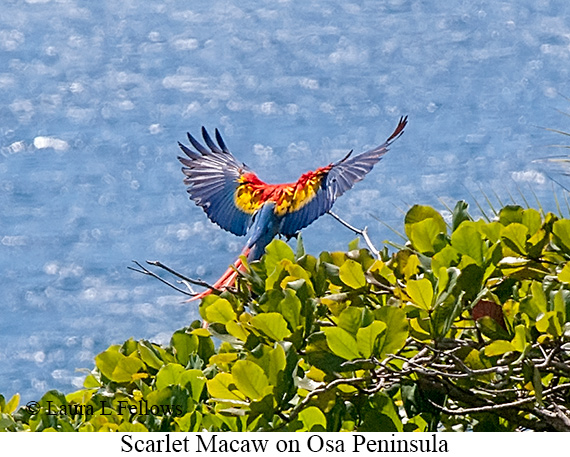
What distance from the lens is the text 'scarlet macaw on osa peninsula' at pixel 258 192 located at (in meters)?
3.10

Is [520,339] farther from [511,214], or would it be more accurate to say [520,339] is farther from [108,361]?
[108,361]

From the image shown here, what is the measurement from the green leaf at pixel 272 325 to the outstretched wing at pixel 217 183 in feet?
6.33

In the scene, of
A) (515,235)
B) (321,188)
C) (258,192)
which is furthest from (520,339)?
(258,192)

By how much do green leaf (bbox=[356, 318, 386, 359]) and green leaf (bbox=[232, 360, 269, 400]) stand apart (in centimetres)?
15

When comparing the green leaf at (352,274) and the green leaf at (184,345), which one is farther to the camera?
the green leaf at (184,345)

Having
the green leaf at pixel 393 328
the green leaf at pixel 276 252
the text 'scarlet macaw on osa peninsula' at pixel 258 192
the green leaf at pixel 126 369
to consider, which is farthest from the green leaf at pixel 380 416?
the text 'scarlet macaw on osa peninsula' at pixel 258 192

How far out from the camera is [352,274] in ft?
4.56

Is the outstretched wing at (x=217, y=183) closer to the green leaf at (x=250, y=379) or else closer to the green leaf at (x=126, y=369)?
the green leaf at (x=126, y=369)

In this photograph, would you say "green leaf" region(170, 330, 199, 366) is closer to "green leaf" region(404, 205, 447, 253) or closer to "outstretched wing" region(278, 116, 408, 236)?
"green leaf" region(404, 205, 447, 253)

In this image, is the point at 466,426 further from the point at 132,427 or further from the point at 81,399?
the point at 81,399

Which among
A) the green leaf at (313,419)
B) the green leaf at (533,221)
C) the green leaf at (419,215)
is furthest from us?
the green leaf at (419,215)

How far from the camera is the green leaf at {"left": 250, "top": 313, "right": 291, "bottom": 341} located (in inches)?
51.6

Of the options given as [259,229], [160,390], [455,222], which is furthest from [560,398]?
[259,229]

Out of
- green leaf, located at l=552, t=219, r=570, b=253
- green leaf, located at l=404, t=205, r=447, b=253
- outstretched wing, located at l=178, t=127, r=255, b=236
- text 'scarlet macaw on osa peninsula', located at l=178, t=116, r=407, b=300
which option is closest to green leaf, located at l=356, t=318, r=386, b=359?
green leaf, located at l=404, t=205, r=447, b=253
